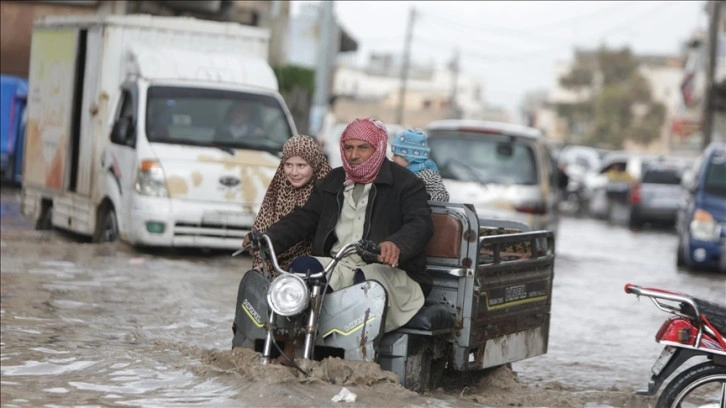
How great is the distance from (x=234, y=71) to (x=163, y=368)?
29.0ft

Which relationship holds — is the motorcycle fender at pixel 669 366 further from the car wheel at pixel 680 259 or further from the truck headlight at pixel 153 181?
the car wheel at pixel 680 259

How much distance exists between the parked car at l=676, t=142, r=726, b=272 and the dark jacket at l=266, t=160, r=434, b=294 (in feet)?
42.4

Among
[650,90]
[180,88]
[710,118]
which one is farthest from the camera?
[650,90]

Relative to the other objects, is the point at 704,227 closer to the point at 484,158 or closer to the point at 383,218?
the point at 484,158

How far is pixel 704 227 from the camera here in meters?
20.4

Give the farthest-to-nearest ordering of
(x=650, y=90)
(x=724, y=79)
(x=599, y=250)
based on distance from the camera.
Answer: (x=650, y=90) → (x=724, y=79) → (x=599, y=250)

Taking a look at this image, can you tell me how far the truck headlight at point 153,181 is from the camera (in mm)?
15805

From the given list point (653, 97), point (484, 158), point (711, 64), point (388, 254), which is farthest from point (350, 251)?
point (653, 97)

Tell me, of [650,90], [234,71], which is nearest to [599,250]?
[234,71]

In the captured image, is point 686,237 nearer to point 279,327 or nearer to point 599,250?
point 599,250

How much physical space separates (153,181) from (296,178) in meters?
7.29

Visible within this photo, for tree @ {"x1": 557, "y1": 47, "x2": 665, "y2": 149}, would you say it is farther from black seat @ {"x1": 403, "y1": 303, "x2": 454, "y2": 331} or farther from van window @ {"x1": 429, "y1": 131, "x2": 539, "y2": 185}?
black seat @ {"x1": 403, "y1": 303, "x2": 454, "y2": 331}

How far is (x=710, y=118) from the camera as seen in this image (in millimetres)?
45062

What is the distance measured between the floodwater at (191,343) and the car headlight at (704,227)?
596 mm
